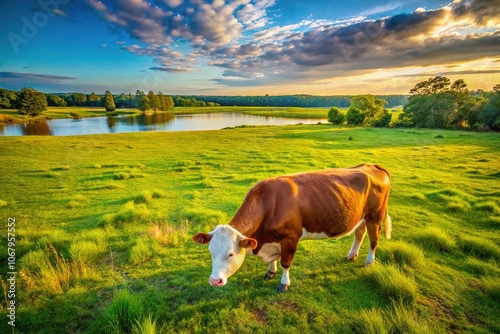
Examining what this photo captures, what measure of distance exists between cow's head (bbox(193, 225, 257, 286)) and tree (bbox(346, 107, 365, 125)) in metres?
55.8

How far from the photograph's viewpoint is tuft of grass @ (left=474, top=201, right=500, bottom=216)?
7.40 meters

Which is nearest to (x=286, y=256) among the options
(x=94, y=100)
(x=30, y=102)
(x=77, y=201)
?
(x=77, y=201)

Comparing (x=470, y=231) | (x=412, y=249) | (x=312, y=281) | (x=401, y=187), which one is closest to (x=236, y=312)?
(x=312, y=281)

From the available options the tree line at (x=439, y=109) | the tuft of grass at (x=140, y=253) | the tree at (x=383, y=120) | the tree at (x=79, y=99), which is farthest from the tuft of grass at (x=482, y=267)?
the tree at (x=79, y=99)

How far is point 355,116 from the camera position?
52.3 metres

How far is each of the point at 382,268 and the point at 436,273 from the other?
1177 mm

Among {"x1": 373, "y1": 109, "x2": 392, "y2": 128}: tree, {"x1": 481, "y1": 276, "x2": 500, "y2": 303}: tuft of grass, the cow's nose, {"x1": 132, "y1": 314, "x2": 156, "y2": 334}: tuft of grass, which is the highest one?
the cow's nose

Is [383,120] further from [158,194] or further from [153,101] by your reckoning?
[153,101]

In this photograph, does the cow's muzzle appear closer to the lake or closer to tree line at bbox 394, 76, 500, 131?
the lake

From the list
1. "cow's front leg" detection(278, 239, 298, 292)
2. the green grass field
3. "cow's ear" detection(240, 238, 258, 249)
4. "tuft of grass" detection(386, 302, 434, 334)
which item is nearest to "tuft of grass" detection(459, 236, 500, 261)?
the green grass field

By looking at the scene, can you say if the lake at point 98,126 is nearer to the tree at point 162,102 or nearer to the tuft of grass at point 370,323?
the tree at point 162,102

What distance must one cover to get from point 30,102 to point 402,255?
80.9 m

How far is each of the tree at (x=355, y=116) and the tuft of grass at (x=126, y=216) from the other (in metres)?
53.9

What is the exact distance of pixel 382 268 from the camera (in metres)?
4.35
